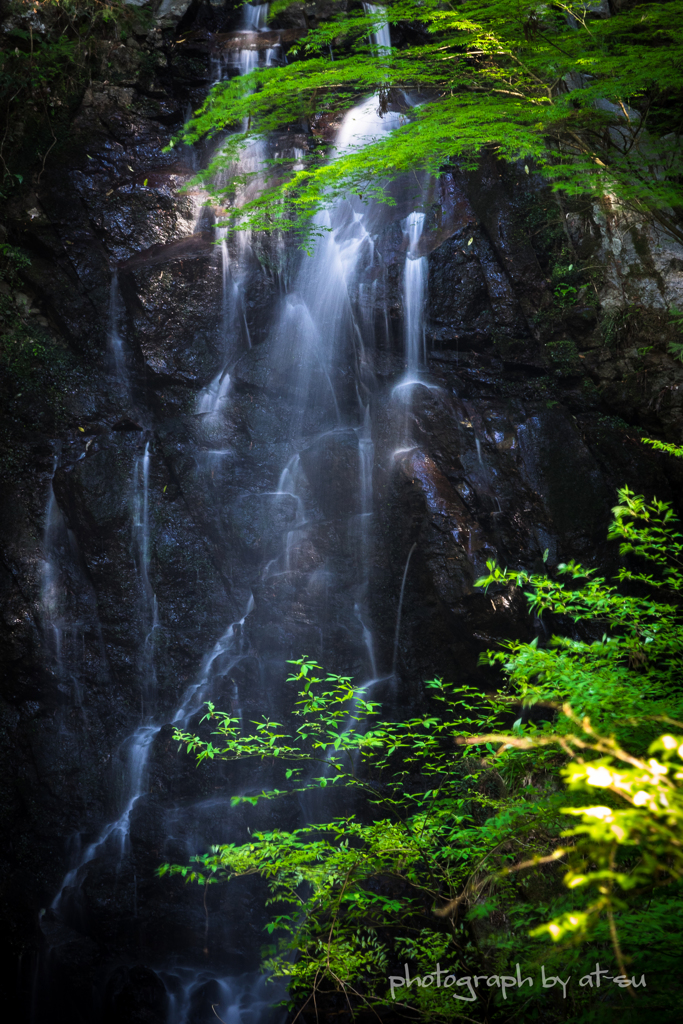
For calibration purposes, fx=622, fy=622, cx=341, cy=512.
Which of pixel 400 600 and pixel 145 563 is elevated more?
pixel 145 563

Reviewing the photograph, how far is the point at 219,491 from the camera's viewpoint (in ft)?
29.0

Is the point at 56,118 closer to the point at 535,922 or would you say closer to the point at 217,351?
the point at 217,351

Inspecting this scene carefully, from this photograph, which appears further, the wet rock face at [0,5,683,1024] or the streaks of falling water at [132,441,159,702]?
the streaks of falling water at [132,441,159,702]

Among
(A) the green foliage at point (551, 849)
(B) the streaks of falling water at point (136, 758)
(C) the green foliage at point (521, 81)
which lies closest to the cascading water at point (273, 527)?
(B) the streaks of falling water at point (136, 758)

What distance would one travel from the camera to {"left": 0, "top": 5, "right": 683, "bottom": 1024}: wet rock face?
22.9 ft

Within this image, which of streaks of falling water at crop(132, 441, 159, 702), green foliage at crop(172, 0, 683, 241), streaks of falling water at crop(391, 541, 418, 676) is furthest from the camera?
streaks of falling water at crop(132, 441, 159, 702)

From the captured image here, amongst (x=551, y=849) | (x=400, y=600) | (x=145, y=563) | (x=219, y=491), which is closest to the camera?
(x=551, y=849)

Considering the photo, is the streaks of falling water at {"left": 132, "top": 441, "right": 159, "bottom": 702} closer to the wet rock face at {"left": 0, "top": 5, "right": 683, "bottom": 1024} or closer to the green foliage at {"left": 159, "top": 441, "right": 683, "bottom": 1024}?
the wet rock face at {"left": 0, "top": 5, "right": 683, "bottom": 1024}

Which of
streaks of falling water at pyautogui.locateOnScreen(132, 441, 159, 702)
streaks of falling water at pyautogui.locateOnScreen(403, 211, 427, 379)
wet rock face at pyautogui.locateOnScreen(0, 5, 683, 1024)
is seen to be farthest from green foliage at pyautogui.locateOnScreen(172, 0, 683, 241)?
streaks of falling water at pyautogui.locateOnScreen(132, 441, 159, 702)

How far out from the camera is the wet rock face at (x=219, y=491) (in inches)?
274

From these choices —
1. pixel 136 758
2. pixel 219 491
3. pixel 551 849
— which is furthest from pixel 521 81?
pixel 136 758

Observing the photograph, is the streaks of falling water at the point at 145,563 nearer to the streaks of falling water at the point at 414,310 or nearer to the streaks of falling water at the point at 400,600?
the streaks of falling water at the point at 400,600

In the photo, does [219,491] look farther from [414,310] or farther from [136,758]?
[414,310]

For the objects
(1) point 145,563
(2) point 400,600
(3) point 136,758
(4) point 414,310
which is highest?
(4) point 414,310
